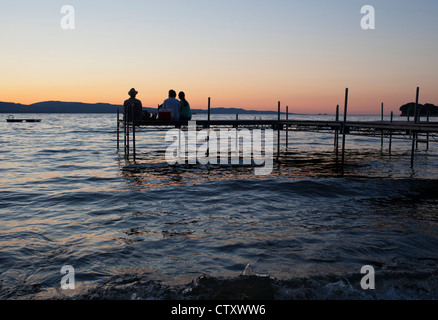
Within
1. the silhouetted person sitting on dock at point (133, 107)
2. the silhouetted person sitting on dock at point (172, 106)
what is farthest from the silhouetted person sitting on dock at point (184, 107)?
the silhouetted person sitting on dock at point (133, 107)

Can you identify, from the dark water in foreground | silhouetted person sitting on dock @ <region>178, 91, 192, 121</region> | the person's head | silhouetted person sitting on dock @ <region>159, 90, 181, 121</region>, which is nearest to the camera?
the dark water in foreground

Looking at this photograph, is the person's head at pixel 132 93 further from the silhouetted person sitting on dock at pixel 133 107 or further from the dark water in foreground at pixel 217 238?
the dark water in foreground at pixel 217 238

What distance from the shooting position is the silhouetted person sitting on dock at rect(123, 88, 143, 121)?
778 inches

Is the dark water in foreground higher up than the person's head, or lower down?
lower down

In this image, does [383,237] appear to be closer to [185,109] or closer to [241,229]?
[241,229]

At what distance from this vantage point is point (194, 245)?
287 inches

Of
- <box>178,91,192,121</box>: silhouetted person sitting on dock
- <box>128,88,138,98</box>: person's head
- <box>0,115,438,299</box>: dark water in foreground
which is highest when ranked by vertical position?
<box>128,88,138,98</box>: person's head

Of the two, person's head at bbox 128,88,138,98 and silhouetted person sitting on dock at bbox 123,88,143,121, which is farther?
person's head at bbox 128,88,138,98

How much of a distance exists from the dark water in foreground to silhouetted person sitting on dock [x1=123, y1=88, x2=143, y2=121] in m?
5.79

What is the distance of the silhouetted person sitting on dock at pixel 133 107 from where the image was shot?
64.9ft

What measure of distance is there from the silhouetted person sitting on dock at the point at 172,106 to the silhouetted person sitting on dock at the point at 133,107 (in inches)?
58.0

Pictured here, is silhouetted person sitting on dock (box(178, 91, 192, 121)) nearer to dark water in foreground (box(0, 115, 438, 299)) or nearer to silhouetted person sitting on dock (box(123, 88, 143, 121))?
silhouetted person sitting on dock (box(123, 88, 143, 121))

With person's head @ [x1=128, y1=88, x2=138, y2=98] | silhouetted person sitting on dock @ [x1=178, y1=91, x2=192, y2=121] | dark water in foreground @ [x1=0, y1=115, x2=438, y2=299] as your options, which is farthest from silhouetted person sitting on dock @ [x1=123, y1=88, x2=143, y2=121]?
dark water in foreground @ [x1=0, y1=115, x2=438, y2=299]
